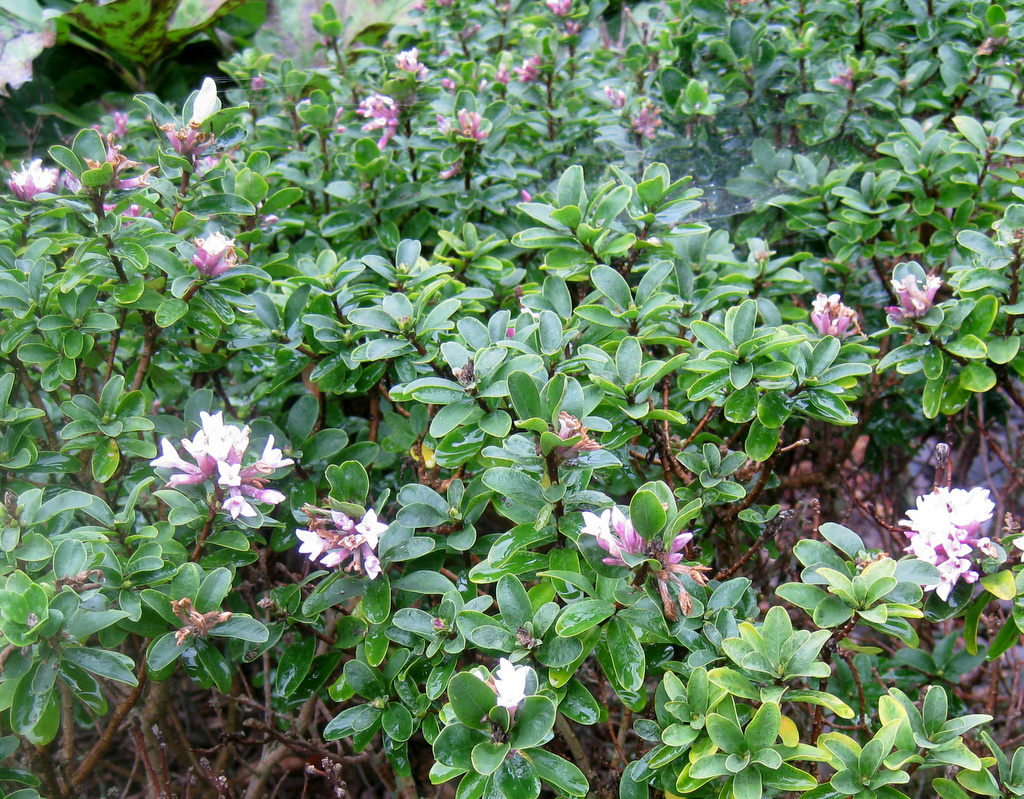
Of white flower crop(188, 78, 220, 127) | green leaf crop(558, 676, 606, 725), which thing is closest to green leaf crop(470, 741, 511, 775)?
green leaf crop(558, 676, 606, 725)

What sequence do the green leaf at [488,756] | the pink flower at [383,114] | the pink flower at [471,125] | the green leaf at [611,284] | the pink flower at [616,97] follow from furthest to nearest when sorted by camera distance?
the pink flower at [616,97] → the pink flower at [383,114] → the pink flower at [471,125] → the green leaf at [611,284] → the green leaf at [488,756]

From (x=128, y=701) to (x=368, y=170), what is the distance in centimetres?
130

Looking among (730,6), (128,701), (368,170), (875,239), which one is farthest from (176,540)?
(730,6)

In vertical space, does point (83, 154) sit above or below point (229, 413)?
above

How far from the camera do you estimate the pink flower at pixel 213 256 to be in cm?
154

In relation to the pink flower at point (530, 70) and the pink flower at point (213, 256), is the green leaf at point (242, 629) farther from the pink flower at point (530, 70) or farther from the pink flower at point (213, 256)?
the pink flower at point (530, 70)

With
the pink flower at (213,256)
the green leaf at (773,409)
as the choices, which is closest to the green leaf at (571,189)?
the green leaf at (773,409)

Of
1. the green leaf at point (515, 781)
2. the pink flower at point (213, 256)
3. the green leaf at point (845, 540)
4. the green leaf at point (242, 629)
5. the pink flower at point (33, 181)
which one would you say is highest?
the pink flower at point (33, 181)

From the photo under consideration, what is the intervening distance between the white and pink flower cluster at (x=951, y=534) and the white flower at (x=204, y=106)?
147cm

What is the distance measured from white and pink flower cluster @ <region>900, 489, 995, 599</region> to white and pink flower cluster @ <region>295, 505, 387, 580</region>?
32.3 inches

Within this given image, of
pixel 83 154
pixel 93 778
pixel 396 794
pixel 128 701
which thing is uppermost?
pixel 83 154

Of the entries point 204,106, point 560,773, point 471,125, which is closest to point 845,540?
point 560,773

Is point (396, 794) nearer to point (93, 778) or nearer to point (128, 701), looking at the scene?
point (128, 701)

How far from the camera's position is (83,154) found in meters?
1.63
